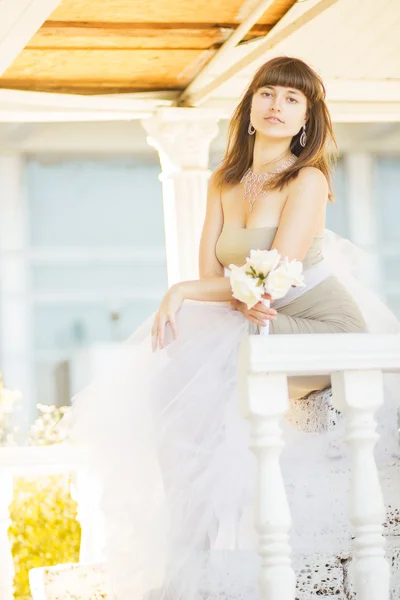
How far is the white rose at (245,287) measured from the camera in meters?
2.01

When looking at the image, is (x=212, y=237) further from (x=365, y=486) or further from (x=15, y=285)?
(x=15, y=285)

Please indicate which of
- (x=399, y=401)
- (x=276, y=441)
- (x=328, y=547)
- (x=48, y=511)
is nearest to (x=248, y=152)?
(x=399, y=401)

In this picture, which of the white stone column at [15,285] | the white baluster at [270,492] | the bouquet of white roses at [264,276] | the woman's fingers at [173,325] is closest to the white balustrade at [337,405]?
the white baluster at [270,492]

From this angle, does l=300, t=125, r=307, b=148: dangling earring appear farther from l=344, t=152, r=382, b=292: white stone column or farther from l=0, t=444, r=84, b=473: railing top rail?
l=344, t=152, r=382, b=292: white stone column

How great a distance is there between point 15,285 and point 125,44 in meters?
3.88

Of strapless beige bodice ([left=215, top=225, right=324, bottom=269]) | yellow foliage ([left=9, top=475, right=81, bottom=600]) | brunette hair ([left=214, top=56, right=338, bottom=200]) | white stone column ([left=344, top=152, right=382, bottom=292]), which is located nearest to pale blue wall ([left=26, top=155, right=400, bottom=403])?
white stone column ([left=344, top=152, right=382, bottom=292])

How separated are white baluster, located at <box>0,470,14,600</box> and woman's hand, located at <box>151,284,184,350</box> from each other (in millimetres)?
1819

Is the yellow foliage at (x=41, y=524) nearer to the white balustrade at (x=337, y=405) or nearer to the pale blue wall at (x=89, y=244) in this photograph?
the pale blue wall at (x=89, y=244)

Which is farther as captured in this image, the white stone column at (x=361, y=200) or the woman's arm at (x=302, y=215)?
the white stone column at (x=361, y=200)

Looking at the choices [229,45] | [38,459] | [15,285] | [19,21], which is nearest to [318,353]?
[19,21]

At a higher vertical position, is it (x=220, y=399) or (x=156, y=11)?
(x=156, y=11)

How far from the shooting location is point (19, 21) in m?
3.23

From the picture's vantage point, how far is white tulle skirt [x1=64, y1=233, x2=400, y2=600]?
212 centimetres

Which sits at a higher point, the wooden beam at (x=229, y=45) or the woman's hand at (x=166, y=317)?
the wooden beam at (x=229, y=45)
